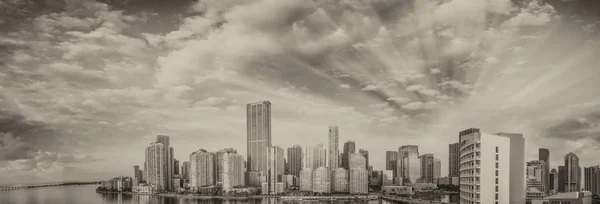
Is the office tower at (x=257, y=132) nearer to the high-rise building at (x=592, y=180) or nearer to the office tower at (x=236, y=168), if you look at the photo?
the office tower at (x=236, y=168)

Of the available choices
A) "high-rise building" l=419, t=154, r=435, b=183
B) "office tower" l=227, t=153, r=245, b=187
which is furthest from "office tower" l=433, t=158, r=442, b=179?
"office tower" l=227, t=153, r=245, b=187

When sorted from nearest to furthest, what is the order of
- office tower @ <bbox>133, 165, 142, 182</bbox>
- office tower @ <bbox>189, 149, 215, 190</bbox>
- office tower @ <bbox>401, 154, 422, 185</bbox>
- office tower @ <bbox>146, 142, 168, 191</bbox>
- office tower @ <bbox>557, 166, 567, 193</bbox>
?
office tower @ <bbox>557, 166, 567, 193</bbox>, office tower @ <bbox>189, 149, 215, 190</bbox>, office tower @ <bbox>146, 142, 168, 191</bbox>, office tower @ <bbox>133, 165, 142, 182</bbox>, office tower @ <bbox>401, 154, 422, 185</bbox>

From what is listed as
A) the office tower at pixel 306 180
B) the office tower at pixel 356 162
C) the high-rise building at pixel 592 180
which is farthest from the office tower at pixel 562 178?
the office tower at pixel 306 180

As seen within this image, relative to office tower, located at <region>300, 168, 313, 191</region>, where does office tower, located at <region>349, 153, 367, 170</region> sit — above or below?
above

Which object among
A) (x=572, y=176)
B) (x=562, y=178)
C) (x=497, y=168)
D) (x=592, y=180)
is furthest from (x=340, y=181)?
(x=497, y=168)

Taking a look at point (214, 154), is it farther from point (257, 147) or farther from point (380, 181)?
point (380, 181)

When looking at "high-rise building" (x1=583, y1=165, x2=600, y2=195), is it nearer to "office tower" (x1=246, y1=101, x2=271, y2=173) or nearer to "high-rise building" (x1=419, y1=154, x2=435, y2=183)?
"high-rise building" (x1=419, y1=154, x2=435, y2=183)
